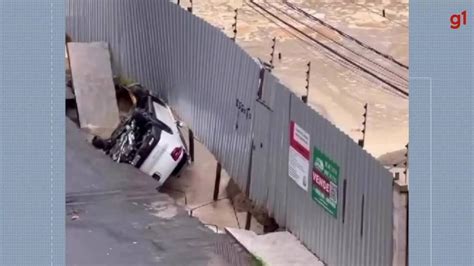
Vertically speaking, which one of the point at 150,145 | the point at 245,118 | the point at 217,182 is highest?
the point at 245,118

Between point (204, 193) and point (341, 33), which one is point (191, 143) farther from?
point (341, 33)

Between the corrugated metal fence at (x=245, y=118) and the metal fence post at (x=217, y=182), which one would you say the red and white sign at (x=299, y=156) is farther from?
the metal fence post at (x=217, y=182)

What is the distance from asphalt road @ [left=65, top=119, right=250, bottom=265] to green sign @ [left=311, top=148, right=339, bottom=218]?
0.96 metres

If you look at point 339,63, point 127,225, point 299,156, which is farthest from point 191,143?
point 339,63

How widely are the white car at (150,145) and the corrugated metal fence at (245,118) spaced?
48 centimetres

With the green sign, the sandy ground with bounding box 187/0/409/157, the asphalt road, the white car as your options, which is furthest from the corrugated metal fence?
the sandy ground with bounding box 187/0/409/157

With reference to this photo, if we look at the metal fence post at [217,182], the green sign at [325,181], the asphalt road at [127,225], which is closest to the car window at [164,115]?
the metal fence post at [217,182]

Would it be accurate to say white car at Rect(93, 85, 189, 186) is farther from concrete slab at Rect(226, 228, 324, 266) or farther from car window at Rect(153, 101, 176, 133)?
concrete slab at Rect(226, 228, 324, 266)

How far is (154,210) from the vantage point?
11.9 metres

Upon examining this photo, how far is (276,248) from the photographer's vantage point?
35.2 ft

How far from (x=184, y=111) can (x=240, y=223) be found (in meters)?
2.26

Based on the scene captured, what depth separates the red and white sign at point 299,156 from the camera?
10.7 m

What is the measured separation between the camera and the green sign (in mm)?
10211

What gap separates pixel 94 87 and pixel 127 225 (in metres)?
4.10
